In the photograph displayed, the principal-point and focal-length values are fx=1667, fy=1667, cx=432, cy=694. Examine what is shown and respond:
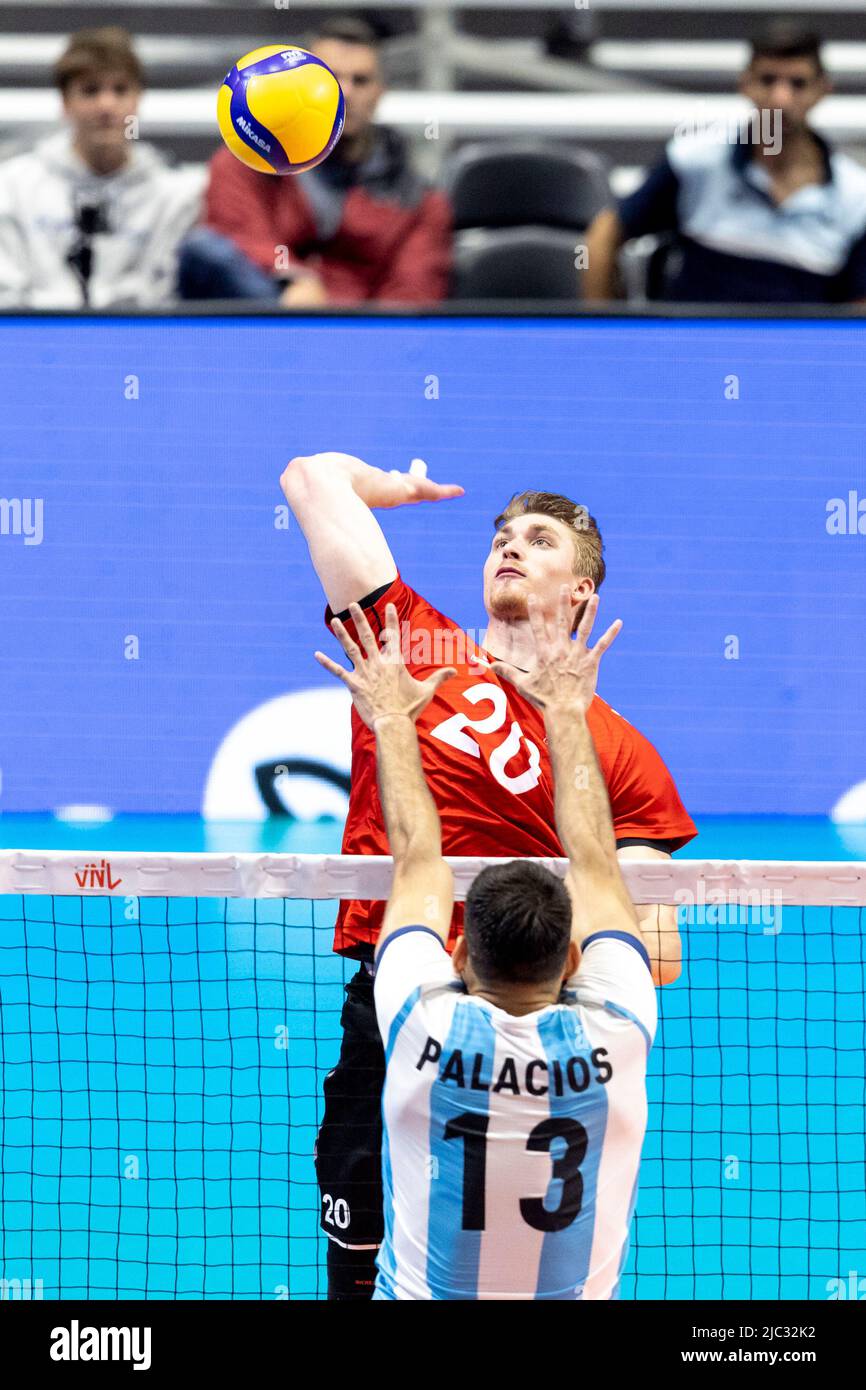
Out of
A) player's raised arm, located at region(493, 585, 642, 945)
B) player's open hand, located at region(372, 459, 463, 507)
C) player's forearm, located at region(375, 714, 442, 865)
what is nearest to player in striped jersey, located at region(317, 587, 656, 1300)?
player's raised arm, located at region(493, 585, 642, 945)

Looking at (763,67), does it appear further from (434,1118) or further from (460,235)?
(434,1118)

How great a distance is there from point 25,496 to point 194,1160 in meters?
3.91

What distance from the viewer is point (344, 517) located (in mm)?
5160

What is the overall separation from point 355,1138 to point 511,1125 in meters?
1.46

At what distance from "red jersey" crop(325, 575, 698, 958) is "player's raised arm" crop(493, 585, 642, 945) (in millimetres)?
663

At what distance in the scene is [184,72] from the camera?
1233cm

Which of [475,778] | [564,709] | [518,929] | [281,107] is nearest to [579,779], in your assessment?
Result: [564,709]

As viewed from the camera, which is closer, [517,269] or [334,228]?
[334,228]

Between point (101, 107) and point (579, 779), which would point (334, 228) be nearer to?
point (101, 107)

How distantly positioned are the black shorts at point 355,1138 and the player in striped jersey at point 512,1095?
43.4 inches

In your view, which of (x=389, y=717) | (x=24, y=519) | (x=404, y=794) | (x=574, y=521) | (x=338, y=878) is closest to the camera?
(x=404, y=794)

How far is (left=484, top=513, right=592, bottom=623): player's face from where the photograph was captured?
17.0 ft

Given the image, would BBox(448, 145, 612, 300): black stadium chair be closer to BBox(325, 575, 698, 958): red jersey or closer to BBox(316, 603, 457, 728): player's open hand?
BBox(325, 575, 698, 958): red jersey
